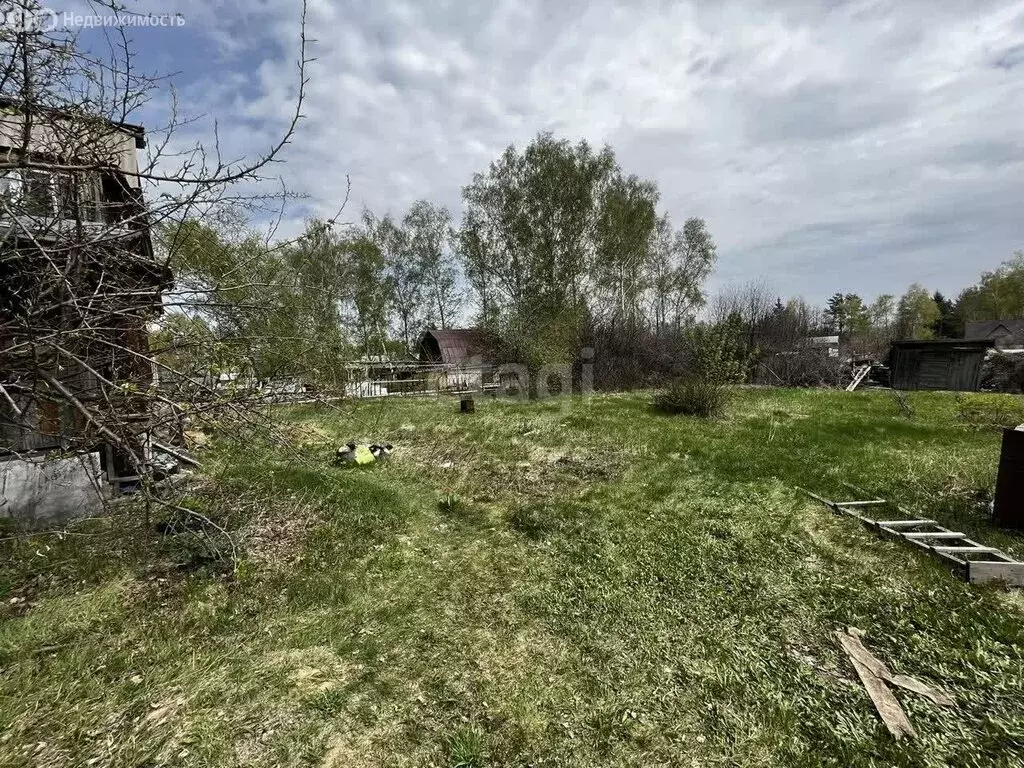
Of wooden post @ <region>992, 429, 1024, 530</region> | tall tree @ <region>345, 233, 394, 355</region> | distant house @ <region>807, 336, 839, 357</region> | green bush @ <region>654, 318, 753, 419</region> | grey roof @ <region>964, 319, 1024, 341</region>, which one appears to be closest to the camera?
wooden post @ <region>992, 429, 1024, 530</region>

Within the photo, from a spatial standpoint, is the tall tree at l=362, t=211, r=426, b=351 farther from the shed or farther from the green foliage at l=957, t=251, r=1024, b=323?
the green foliage at l=957, t=251, r=1024, b=323

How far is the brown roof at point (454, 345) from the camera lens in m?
20.6

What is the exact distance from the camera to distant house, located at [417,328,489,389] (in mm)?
17062

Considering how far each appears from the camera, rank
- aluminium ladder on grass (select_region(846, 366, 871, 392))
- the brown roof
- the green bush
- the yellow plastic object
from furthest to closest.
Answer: the brown roof < aluminium ladder on grass (select_region(846, 366, 871, 392)) < the green bush < the yellow plastic object

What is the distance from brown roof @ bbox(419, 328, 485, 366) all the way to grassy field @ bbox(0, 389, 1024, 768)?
15153 millimetres

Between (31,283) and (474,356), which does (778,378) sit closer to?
(474,356)

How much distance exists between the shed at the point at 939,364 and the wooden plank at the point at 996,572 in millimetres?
18921

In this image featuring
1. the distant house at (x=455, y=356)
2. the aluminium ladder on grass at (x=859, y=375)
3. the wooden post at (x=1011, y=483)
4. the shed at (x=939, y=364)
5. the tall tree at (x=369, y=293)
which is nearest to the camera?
Result: the wooden post at (x=1011, y=483)

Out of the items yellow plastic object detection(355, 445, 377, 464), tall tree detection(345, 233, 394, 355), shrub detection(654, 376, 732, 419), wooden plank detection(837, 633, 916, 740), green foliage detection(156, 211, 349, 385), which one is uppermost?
tall tree detection(345, 233, 394, 355)

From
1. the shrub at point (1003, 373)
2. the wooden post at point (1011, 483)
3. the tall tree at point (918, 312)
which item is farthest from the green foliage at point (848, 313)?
the wooden post at point (1011, 483)

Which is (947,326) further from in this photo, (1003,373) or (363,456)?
(363,456)

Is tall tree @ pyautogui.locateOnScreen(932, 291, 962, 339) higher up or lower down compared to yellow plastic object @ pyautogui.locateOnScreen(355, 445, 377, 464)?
higher up

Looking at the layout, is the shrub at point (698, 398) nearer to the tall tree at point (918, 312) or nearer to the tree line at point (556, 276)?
the tree line at point (556, 276)

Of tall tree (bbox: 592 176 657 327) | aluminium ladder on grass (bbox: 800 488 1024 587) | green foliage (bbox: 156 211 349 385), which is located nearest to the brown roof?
tall tree (bbox: 592 176 657 327)
